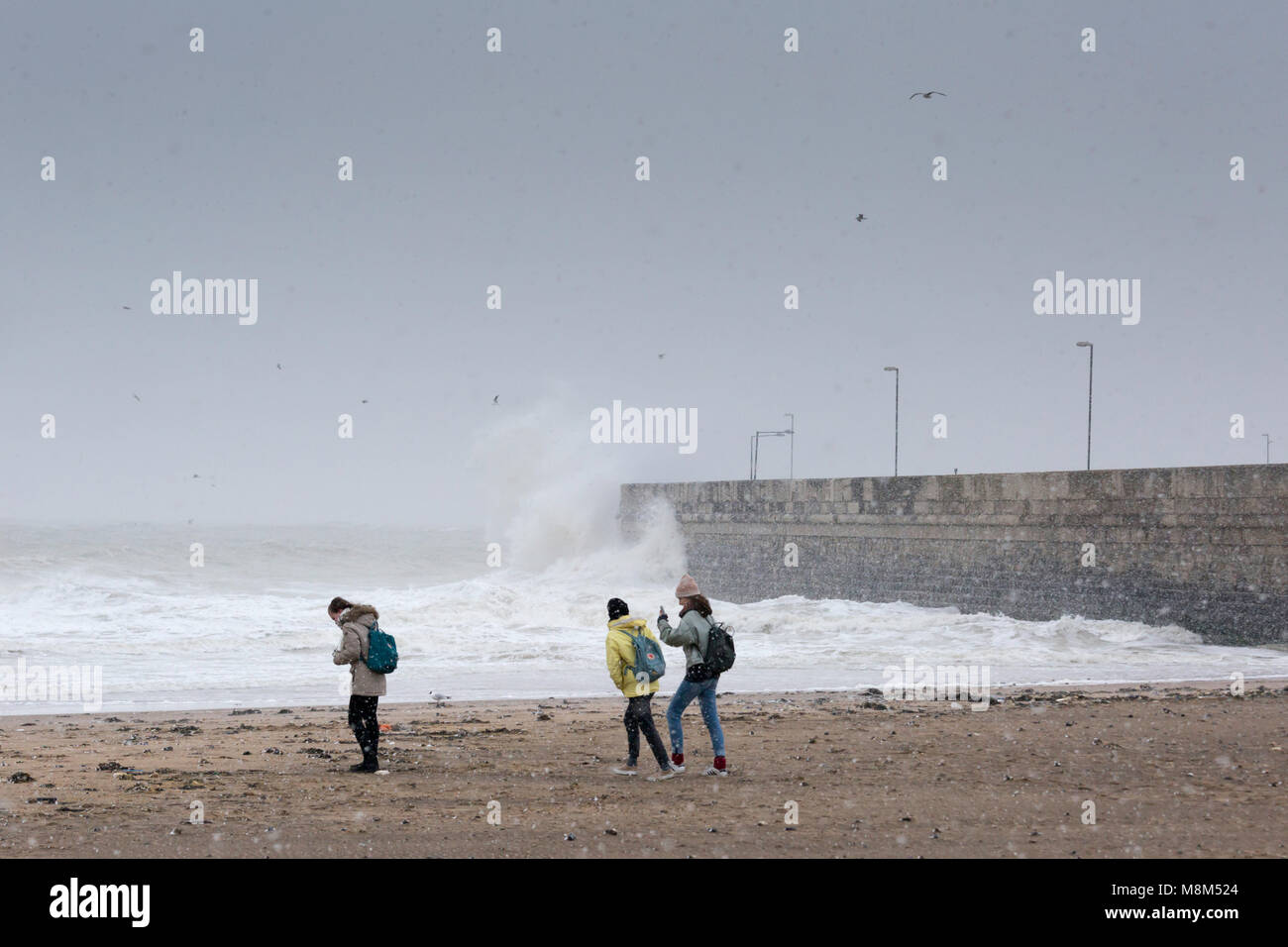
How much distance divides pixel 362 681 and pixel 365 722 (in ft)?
1.02

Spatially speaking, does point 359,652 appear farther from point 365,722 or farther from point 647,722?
point 647,722

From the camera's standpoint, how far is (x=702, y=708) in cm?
889

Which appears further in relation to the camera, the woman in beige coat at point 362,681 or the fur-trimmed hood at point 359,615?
the fur-trimmed hood at point 359,615

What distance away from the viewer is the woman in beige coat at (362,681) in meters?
9.08

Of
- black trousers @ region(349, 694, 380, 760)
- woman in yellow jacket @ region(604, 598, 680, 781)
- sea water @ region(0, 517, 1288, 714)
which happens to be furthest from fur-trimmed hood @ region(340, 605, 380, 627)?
sea water @ region(0, 517, 1288, 714)

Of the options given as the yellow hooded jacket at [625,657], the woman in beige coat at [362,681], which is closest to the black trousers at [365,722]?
the woman in beige coat at [362,681]

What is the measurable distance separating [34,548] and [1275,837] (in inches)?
2603

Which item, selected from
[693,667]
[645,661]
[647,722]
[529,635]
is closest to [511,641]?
[529,635]

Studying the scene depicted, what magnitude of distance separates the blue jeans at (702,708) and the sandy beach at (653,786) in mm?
262

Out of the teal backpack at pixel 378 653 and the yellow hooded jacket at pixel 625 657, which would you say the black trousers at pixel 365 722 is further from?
the yellow hooded jacket at pixel 625 657
